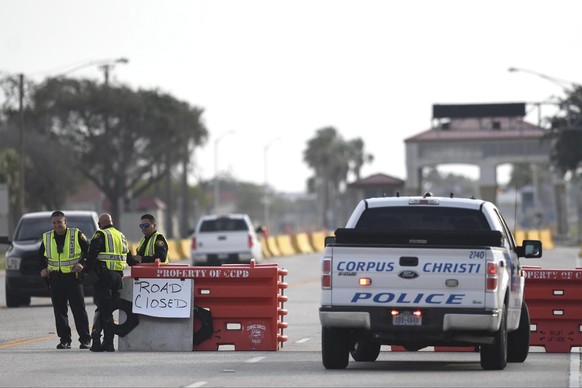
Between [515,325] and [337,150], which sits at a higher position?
[337,150]

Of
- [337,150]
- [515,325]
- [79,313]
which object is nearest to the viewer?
[515,325]

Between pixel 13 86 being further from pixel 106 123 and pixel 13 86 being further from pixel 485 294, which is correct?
pixel 485 294

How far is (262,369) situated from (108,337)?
3551 millimetres

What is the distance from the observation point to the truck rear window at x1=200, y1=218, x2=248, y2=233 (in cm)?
4631

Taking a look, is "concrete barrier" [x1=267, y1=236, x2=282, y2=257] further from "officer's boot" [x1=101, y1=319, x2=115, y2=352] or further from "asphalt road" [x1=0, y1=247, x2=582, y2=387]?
"officer's boot" [x1=101, y1=319, x2=115, y2=352]

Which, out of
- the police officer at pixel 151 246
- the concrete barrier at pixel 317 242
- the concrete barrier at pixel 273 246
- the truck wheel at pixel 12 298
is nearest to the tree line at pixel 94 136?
the concrete barrier at pixel 317 242

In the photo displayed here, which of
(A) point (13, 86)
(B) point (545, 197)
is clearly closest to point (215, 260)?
(A) point (13, 86)

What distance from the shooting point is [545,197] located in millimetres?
184750

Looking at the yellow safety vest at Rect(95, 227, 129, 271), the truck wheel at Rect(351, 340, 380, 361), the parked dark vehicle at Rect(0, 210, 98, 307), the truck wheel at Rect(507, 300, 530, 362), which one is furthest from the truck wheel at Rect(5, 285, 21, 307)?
the truck wheel at Rect(507, 300, 530, 362)

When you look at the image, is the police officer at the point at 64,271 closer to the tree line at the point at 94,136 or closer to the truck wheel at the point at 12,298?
the truck wheel at the point at 12,298

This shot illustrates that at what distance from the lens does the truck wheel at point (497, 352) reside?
16406 millimetres

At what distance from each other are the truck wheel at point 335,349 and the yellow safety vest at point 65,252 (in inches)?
197

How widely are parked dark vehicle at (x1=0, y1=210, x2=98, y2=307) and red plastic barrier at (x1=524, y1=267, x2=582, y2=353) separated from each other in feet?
40.1

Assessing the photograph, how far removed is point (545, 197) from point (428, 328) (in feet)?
561
